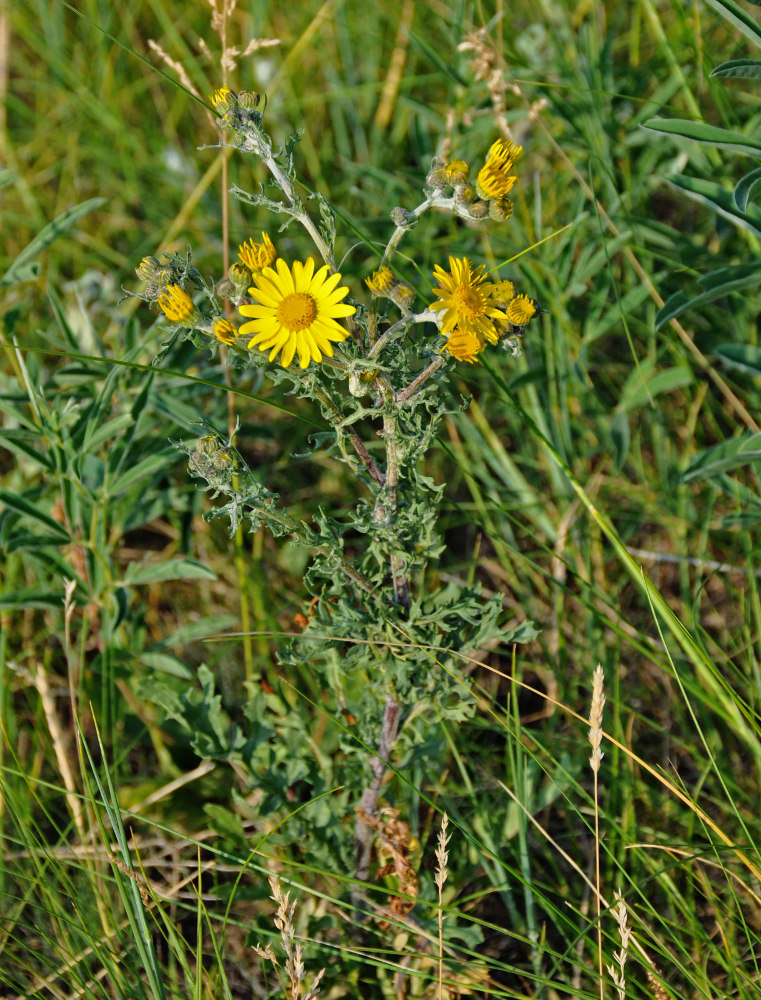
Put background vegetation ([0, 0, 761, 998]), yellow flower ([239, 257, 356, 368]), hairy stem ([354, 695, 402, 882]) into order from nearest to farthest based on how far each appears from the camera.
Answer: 1. yellow flower ([239, 257, 356, 368])
2. hairy stem ([354, 695, 402, 882])
3. background vegetation ([0, 0, 761, 998])

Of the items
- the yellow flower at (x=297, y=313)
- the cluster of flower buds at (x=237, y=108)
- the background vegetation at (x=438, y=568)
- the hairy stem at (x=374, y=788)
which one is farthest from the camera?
the background vegetation at (x=438, y=568)

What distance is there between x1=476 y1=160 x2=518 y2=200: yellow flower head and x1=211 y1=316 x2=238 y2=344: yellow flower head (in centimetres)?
53

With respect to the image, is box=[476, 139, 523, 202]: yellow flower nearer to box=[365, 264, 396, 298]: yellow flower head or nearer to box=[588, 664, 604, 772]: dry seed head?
box=[365, 264, 396, 298]: yellow flower head

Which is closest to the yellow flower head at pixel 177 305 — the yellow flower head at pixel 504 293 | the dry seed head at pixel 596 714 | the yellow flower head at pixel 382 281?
the yellow flower head at pixel 382 281

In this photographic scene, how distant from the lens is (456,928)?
2.08 meters

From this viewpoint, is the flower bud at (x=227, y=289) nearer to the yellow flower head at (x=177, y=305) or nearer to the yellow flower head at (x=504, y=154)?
the yellow flower head at (x=177, y=305)

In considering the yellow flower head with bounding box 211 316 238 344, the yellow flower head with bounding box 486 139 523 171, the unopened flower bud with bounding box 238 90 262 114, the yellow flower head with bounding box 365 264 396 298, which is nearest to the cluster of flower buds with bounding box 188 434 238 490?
the yellow flower head with bounding box 211 316 238 344

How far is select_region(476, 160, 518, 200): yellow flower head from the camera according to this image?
164cm

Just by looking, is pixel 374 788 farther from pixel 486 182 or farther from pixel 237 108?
pixel 237 108

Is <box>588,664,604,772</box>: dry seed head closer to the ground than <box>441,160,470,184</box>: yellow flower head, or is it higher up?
closer to the ground

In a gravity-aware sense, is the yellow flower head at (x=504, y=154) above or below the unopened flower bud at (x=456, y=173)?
above

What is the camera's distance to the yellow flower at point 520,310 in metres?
1.61

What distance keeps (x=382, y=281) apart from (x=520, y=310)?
0.27 m

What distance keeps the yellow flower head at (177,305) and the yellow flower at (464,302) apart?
43 centimetres
